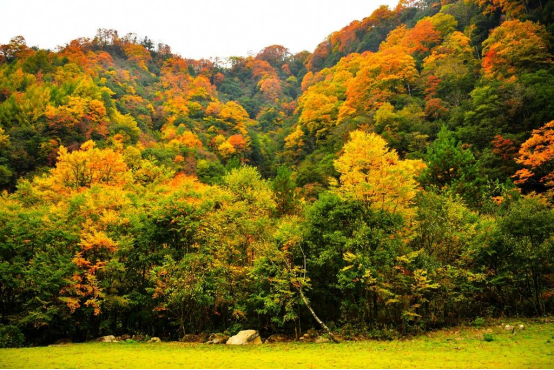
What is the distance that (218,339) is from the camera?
725 inches

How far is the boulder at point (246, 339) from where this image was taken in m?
17.4

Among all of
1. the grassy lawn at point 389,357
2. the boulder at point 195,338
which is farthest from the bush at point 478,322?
the boulder at point 195,338

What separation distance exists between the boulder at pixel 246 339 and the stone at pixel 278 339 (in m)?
0.54

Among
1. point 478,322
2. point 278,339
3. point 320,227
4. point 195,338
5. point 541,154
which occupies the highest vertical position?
point 541,154

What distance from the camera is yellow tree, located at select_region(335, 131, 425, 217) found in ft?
59.3

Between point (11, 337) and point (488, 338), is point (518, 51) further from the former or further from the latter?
point (11, 337)

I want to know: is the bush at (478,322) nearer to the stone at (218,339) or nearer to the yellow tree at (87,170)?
the stone at (218,339)

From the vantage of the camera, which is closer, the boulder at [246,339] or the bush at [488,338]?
the bush at [488,338]

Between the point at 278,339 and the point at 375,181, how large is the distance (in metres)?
10.2

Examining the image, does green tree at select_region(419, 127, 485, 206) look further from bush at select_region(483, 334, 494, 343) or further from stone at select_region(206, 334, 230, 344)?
stone at select_region(206, 334, 230, 344)

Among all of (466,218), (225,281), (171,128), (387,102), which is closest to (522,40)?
(387,102)

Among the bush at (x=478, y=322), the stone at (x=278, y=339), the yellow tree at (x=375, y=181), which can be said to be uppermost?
the yellow tree at (x=375, y=181)

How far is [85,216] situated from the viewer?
21.8 m

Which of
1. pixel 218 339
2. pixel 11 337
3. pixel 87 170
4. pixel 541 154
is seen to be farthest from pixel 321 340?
pixel 87 170
